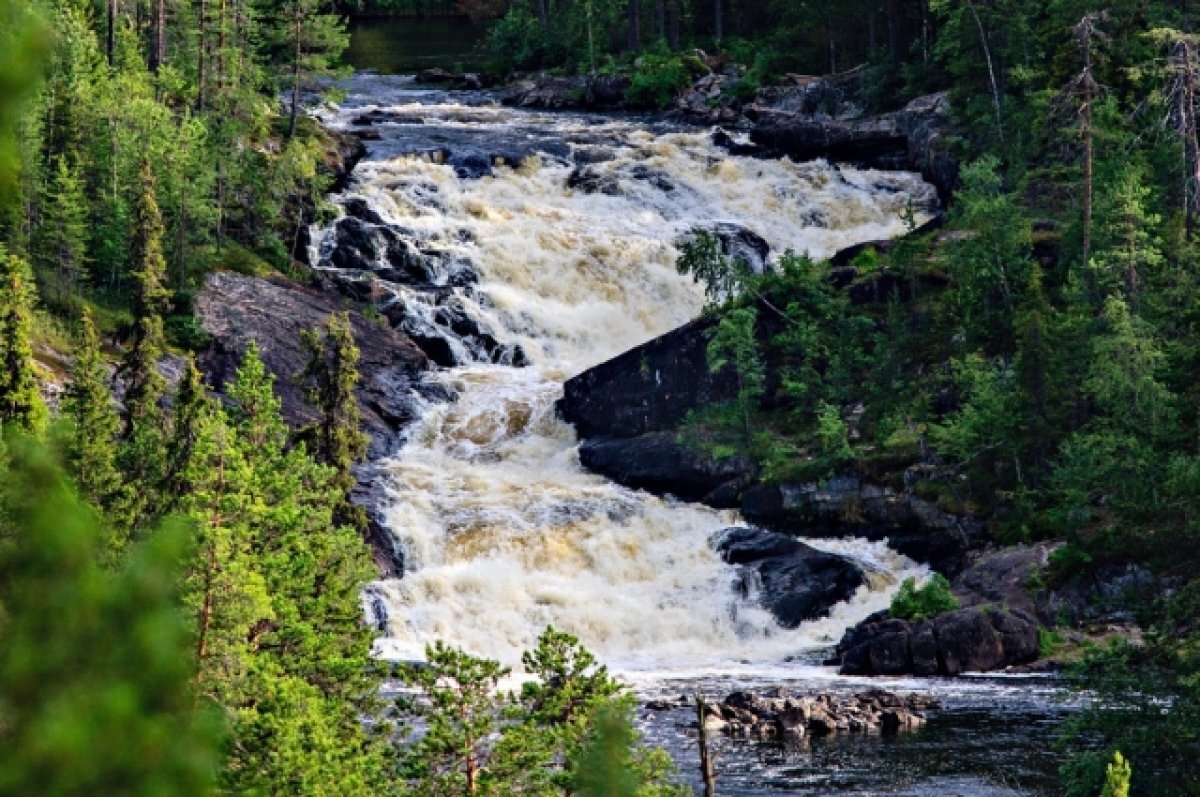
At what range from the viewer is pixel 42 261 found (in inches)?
2221

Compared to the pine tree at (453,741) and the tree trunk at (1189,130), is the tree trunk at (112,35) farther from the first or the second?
the pine tree at (453,741)

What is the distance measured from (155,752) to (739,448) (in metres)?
48.3

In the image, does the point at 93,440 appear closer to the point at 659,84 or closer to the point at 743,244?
the point at 743,244

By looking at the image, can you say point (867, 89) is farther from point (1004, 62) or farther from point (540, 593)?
point (540, 593)

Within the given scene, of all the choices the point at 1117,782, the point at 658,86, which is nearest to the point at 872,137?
the point at 658,86

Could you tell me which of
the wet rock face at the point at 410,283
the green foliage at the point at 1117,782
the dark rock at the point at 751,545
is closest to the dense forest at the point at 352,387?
the wet rock face at the point at 410,283

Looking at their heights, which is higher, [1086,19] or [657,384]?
[1086,19]

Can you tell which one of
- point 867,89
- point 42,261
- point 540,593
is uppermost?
point 867,89

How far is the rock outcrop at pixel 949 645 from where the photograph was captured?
4275cm

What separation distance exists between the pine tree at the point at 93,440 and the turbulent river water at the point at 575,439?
1002 centimetres

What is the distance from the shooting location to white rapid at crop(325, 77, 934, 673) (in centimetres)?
4756

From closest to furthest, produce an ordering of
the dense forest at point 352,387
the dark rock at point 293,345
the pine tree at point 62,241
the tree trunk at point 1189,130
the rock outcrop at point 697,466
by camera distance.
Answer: the dense forest at point 352,387
the tree trunk at point 1189,130
the rock outcrop at point 697,466
the pine tree at point 62,241
the dark rock at point 293,345

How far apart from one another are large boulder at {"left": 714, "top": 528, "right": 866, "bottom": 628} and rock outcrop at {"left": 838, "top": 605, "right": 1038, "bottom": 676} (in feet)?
12.1

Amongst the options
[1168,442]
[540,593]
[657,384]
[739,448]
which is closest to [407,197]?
[657,384]
